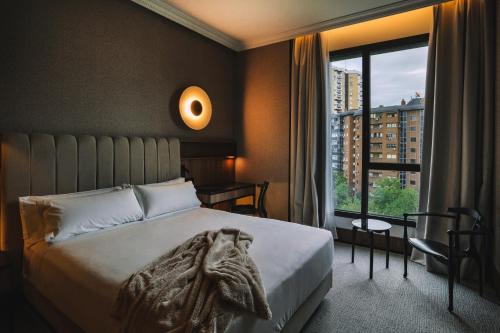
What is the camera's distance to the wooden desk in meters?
3.24

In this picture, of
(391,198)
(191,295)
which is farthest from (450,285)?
(191,295)

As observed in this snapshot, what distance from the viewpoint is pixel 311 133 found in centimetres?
352

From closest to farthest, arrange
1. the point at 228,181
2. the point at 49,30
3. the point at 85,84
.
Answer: the point at 49,30
the point at 85,84
the point at 228,181

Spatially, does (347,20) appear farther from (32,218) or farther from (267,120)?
(32,218)

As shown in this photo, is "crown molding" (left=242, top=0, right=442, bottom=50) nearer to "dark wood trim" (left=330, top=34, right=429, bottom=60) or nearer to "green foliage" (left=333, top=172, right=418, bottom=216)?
"dark wood trim" (left=330, top=34, right=429, bottom=60)

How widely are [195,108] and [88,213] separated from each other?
1.92m

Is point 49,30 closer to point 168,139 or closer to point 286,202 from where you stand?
point 168,139

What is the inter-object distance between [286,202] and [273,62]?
6.93 ft

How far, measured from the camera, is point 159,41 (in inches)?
121

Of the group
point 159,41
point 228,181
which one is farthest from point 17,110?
point 228,181

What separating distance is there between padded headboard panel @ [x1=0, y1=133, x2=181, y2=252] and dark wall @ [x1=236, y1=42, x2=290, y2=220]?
1.55 meters

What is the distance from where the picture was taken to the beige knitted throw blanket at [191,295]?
1.06 metres

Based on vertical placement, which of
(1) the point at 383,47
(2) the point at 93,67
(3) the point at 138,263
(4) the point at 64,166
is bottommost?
(3) the point at 138,263

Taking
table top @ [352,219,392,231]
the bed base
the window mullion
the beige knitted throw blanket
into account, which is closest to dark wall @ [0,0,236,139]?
the bed base
